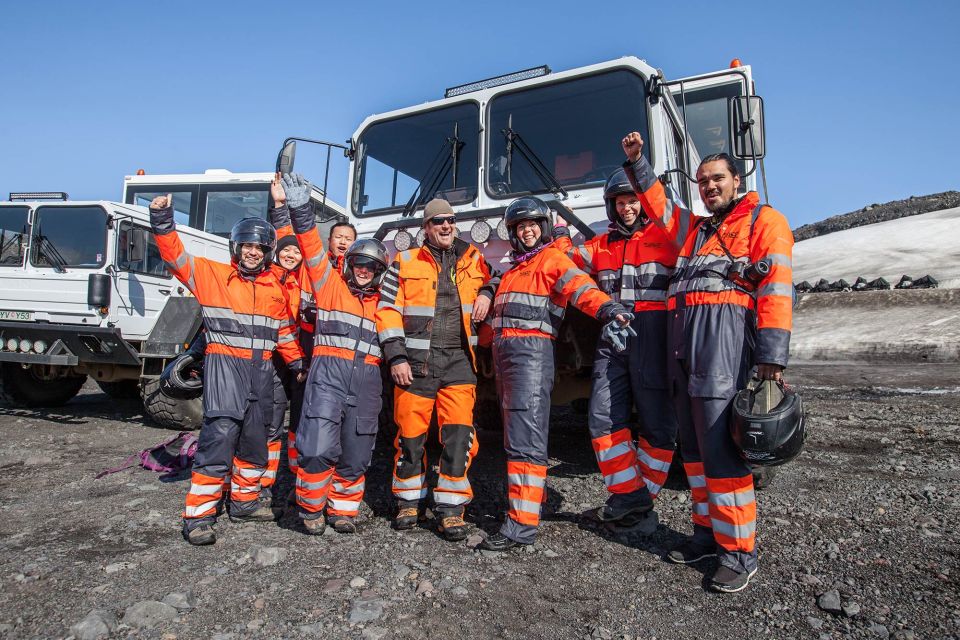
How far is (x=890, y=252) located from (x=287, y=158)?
24.9 m

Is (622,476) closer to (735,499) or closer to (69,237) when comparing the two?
(735,499)

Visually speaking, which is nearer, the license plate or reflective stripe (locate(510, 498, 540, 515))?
reflective stripe (locate(510, 498, 540, 515))

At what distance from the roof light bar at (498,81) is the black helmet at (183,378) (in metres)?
2.77

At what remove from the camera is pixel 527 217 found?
10.7 ft

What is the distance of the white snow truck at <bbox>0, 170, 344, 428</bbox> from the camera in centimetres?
635

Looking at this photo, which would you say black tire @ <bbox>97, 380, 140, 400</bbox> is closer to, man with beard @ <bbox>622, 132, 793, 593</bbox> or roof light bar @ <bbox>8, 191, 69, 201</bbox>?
roof light bar @ <bbox>8, 191, 69, 201</bbox>

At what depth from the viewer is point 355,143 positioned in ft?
17.2

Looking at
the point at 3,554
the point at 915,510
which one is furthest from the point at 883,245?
the point at 3,554

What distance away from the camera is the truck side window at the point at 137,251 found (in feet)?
21.6

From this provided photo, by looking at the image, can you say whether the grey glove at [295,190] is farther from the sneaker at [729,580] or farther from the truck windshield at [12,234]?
the truck windshield at [12,234]

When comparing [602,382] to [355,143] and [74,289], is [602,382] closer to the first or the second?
[355,143]

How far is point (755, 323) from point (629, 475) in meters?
0.99

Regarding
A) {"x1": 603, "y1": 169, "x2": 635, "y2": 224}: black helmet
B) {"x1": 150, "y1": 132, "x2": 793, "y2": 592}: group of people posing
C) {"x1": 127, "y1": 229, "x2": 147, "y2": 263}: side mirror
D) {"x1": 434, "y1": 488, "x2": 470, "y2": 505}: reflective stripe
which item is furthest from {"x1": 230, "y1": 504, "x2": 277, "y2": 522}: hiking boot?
{"x1": 127, "y1": 229, "x2": 147, "y2": 263}: side mirror

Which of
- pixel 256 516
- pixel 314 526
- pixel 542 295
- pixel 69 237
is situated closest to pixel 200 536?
pixel 256 516
